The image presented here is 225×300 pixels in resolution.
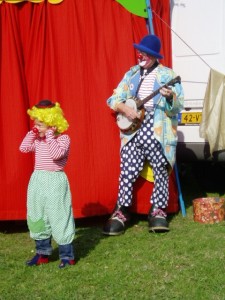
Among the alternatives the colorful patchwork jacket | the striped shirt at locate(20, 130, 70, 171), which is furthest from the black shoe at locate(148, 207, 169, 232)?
the striped shirt at locate(20, 130, 70, 171)

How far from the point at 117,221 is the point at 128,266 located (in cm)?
116

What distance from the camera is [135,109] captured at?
19.1ft

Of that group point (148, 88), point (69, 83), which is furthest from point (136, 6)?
point (69, 83)

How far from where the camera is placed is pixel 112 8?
620 centimetres

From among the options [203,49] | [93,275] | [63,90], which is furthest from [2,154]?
[203,49]

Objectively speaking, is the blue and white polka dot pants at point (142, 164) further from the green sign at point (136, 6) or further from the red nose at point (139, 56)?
the green sign at point (136, 6)

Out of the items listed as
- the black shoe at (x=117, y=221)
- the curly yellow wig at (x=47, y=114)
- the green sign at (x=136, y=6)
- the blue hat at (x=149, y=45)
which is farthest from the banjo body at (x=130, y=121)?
the curly yellow wig at (x=47, y=114)

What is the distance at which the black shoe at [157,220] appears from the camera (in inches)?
232

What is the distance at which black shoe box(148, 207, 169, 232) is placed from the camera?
5887mm

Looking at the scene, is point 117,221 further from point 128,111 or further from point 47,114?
point 47,114

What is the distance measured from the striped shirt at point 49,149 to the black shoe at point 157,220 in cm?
136

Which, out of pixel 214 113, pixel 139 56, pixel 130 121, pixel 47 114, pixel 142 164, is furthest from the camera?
pixel 214 113

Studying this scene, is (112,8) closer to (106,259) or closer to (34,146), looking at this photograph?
(34,146)

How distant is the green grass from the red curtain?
0.51m
